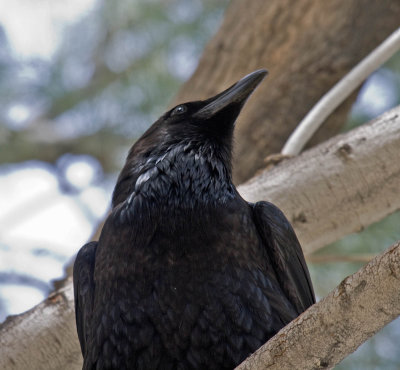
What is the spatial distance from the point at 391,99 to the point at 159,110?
1.73 metres

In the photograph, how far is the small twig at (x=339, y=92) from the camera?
159 inches

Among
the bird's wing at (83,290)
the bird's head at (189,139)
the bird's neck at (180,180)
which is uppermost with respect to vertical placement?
the bird's head at (189,139)

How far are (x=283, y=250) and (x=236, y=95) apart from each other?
33.9 inches

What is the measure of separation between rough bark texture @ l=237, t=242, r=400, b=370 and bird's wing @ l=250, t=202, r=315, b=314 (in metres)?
1.06

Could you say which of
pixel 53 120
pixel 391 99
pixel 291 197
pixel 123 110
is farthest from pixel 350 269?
pixel 53 120

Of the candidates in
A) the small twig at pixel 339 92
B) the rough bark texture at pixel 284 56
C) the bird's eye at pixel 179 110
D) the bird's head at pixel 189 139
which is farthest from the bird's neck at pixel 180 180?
the rough bark texture at pixel 284 56

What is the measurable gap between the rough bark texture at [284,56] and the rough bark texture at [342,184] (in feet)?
2.69

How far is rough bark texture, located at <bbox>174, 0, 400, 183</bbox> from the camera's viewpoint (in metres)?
4.65

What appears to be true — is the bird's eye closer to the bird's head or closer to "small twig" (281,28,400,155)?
the bird's head

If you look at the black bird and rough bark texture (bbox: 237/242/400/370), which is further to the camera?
the black bird

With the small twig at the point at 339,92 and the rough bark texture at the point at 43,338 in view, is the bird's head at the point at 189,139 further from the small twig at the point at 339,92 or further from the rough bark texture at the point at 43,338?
the rough bark texture at the point at 43,338

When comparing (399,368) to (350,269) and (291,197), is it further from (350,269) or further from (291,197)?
(291,197)

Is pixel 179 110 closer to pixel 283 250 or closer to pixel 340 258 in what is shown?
pixel 283 250

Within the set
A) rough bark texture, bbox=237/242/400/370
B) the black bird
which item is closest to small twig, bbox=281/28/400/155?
the black bird
